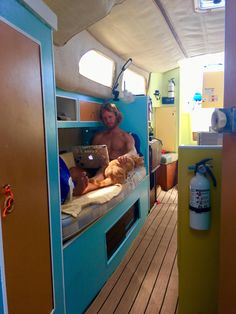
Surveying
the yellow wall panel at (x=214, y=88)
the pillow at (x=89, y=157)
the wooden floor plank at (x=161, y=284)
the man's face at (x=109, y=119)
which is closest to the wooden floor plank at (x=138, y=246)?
the wooden floor plank at (x=161, y=284)

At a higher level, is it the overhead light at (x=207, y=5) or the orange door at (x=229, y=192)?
the overhead light at (x=207, y=5)

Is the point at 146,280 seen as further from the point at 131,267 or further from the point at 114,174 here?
the point at 114,174

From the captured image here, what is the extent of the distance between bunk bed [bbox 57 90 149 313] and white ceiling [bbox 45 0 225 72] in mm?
710

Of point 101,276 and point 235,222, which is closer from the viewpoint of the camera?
point 235,222

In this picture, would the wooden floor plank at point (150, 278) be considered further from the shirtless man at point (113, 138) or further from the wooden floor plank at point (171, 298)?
the shirtless man at point (113, 138)

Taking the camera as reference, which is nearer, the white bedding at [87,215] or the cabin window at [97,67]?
the white bedding at [87,215]

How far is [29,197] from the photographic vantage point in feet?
3.50

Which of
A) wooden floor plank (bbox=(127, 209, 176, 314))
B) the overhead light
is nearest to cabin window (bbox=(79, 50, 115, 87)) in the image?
the overhead light

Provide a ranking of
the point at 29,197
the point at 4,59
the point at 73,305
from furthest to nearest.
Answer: the point at 73,305 < the point at 29,197 < the point at 4,59

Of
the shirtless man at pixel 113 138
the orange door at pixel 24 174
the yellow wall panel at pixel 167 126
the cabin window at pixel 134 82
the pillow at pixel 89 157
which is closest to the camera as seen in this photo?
the orange door at pixel 24 174

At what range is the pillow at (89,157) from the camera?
8.28ft

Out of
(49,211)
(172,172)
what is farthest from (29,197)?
(172,172)

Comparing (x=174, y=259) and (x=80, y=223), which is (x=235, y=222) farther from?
(x=174, y=259)

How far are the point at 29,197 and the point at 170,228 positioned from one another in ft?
8.01
